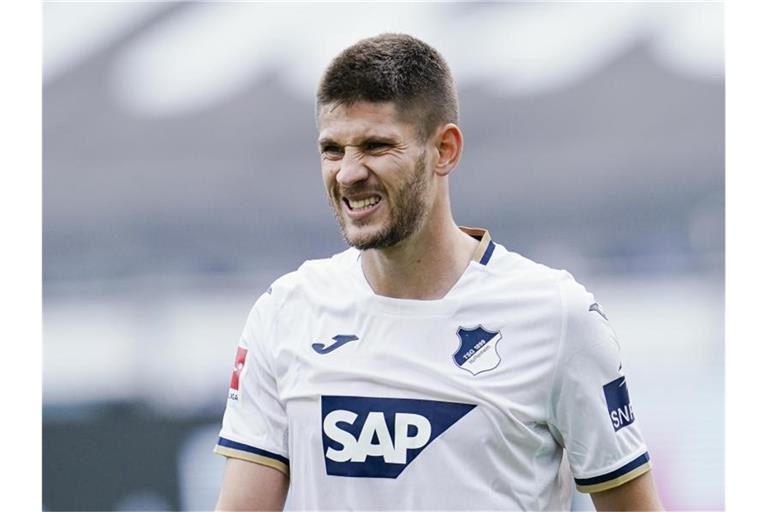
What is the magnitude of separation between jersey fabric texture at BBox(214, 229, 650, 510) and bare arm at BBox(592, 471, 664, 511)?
0.03 metres

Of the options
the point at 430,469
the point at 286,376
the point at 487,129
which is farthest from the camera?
the point at 487,129

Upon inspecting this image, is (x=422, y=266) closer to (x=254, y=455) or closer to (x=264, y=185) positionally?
(x=254, y=455)

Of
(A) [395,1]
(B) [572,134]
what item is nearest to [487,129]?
(B) [572,134]

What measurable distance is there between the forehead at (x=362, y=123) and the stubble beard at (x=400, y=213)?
0.10 m

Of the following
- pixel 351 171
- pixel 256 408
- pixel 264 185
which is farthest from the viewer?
pixel 264 185

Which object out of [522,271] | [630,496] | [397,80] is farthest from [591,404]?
[397,80]

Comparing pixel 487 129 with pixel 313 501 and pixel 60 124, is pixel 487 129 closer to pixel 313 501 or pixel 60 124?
pixel 60 124

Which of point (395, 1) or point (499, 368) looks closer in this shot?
point (499, 368)

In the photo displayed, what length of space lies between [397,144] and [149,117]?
4225 mm

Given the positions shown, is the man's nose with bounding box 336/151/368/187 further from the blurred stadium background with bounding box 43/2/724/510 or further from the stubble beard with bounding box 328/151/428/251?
the blurred stadium background with bounding box 43/2/724/510

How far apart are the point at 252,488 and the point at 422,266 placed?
0.64 meters

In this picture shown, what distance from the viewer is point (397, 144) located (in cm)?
233

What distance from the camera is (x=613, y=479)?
2371mm

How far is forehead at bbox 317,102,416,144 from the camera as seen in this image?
230cm
